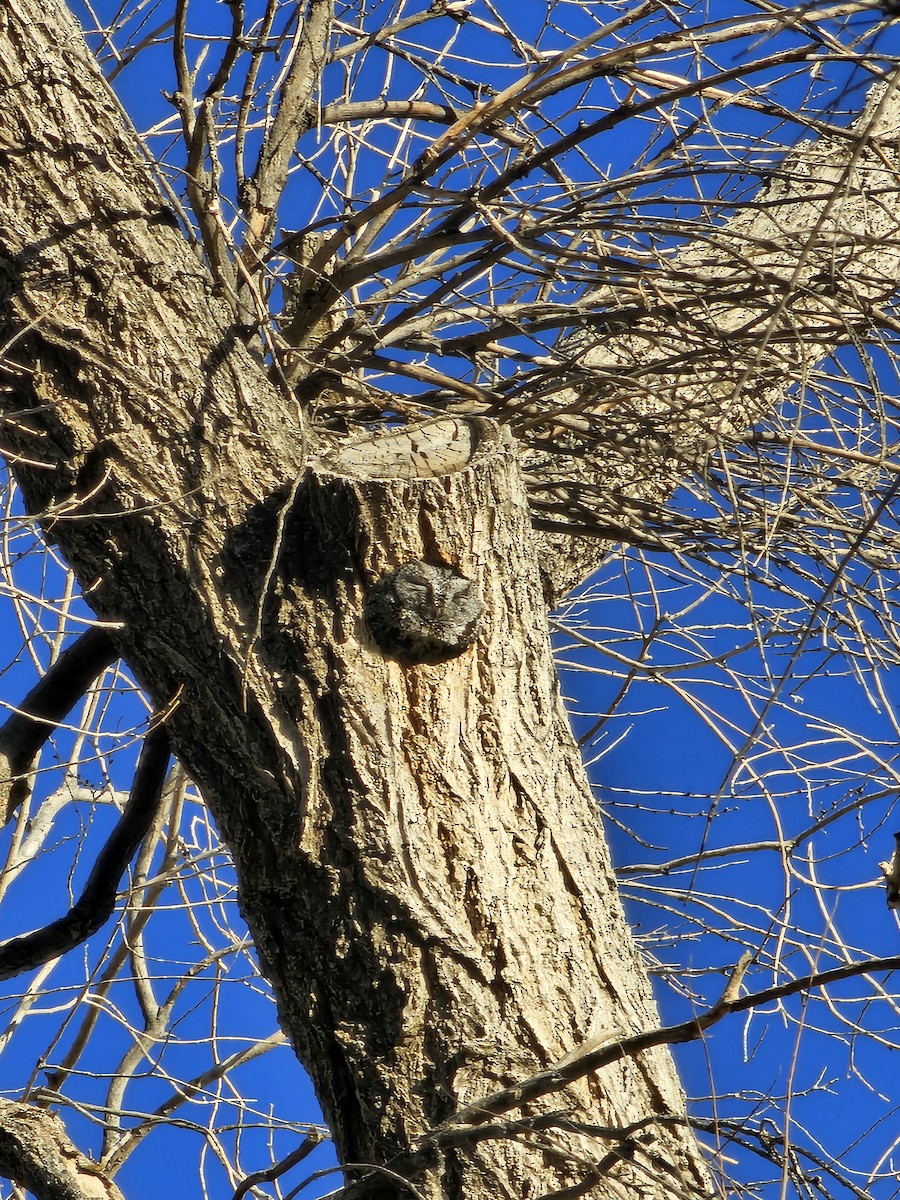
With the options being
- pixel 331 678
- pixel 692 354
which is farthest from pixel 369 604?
pixel 692 354

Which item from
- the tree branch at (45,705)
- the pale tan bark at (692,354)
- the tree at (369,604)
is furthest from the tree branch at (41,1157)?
the pale tan bark at (692,354)

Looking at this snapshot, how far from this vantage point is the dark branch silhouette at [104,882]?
2.22 meters

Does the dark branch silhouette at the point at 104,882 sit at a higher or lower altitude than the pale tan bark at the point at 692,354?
lower

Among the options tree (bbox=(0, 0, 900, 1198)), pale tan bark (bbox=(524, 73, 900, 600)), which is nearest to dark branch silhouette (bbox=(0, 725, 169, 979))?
tree (bbox=(0, 0, 900, 1198))

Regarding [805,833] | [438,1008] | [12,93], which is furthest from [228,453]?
[805,833]

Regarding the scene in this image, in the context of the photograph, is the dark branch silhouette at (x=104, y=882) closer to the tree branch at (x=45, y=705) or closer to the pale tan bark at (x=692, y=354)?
the tree branch at (x=45, y=705)

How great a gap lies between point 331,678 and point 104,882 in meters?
0.77

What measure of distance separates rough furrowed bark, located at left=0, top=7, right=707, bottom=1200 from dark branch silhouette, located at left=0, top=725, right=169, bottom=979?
1.14ft

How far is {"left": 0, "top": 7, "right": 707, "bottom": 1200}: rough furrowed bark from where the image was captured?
→ 5.70 ft

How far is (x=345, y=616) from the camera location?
1.90 meters

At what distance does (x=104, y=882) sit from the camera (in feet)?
7.55

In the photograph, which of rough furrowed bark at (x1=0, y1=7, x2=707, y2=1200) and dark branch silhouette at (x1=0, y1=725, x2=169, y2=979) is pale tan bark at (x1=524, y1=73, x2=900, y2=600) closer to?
rough furrowed bark at (x1=0, y1=7, x2=707, y2=1200)

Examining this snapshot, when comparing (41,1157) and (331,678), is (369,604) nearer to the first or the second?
(331,678)

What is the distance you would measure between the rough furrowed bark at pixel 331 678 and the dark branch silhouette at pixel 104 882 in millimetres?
348
